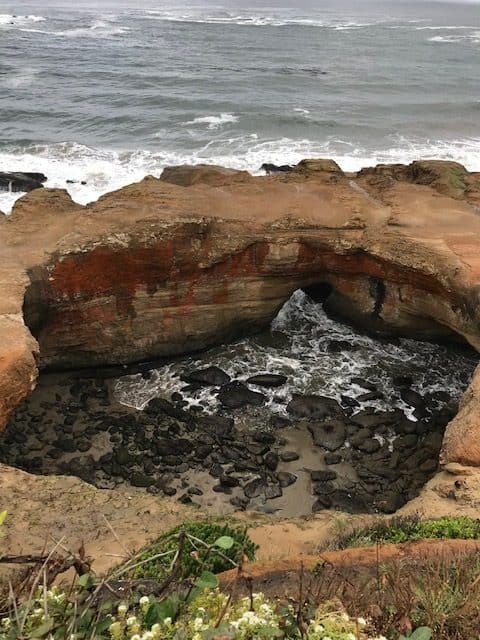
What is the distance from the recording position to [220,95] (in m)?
38.6

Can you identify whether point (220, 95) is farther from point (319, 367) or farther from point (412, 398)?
point (412, 398)

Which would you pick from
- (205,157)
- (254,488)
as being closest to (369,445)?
(254,488)

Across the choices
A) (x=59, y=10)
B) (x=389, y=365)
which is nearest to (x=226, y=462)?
(x=389, y=365)

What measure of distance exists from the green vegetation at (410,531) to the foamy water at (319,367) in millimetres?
6186

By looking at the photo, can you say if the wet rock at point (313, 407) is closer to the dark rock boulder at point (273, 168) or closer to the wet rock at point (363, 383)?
the wet rock at point (363, 383)

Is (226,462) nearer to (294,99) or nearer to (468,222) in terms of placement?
(468,222)

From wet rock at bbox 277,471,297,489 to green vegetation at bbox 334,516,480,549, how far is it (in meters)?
4.16

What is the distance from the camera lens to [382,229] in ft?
47.5

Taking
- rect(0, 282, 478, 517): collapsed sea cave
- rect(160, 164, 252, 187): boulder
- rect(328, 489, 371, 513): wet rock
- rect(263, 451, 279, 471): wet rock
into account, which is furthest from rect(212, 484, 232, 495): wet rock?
rect(160, 164, 252, 187): boulder

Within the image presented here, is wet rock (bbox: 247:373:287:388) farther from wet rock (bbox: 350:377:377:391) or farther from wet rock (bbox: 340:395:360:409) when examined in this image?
wet rock (bbox: 350:377:377:391)

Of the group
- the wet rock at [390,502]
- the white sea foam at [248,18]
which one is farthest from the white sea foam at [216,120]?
the white sea foam at [248,18]

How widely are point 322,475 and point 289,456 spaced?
830 millimetres

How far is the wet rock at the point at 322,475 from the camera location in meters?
12.1

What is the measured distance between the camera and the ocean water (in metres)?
28.7
